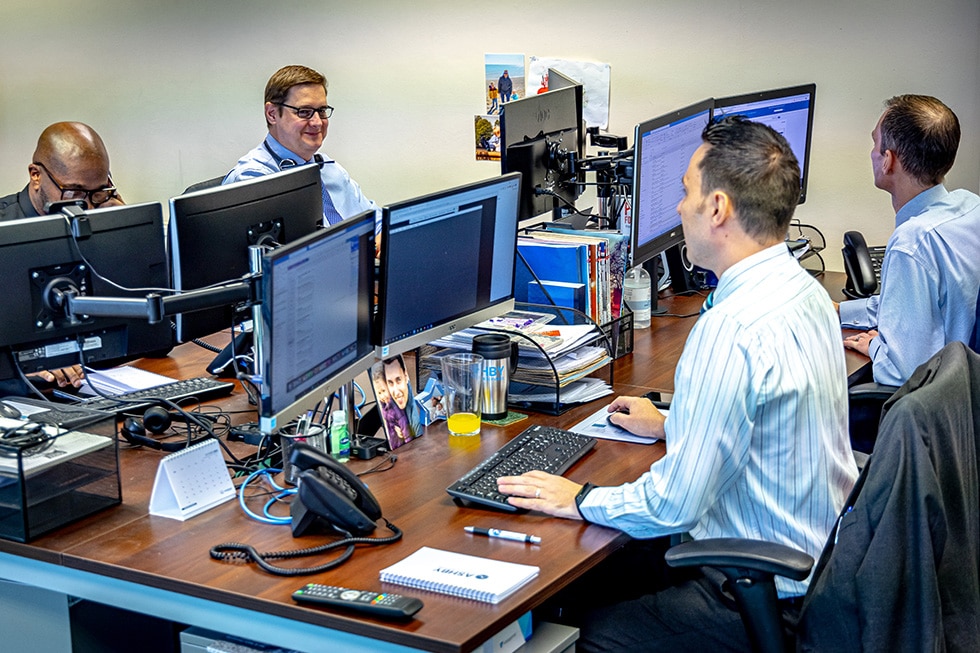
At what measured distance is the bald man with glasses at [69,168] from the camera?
133 inches

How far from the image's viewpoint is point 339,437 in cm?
224

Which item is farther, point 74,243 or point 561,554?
point 74,243

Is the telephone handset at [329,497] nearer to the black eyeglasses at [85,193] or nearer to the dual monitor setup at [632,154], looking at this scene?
the dual monitor setup at [632,154]

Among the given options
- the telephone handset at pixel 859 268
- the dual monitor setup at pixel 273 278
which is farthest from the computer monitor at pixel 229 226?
the telephone handset at pixel 859 268

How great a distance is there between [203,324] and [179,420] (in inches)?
9.9

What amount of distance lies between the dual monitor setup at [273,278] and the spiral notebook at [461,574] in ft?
1.10

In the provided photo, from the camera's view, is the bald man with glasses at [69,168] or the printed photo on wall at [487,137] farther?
the printed photo on wall at [487,137]

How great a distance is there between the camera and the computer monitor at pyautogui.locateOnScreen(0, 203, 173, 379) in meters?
2.27

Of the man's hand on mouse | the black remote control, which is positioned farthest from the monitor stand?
the black remote control

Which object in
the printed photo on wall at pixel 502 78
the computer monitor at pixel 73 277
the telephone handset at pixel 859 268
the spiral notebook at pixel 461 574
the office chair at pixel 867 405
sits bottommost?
the office chair at pixel 867 405

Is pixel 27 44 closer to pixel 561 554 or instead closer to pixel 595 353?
pixel 595 353

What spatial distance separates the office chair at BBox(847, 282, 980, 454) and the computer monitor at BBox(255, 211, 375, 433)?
130 cm

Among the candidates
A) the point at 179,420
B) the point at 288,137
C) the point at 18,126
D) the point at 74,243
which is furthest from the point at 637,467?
the point at 18,126

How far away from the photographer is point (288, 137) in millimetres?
3881
